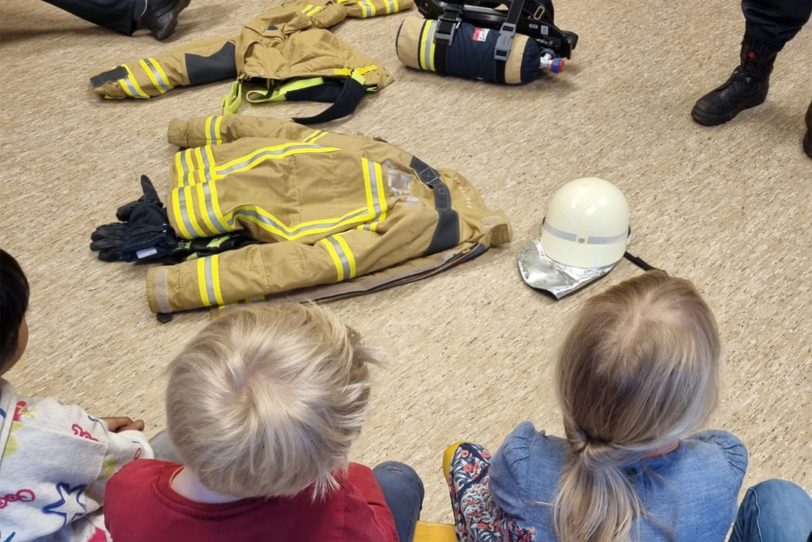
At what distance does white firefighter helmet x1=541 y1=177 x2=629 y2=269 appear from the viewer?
1.68 m

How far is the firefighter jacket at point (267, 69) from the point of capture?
2287mm

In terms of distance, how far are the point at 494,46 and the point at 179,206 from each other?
1074mm

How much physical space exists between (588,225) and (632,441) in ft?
2.92

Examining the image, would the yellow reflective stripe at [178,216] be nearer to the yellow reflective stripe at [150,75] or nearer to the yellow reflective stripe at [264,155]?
the yellow reflective stripe at [264,155]

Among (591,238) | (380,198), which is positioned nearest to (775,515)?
(591,238)

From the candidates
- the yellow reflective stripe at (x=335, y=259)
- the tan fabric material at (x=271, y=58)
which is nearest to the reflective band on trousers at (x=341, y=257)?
the yellow reflective stripe at (x=335, y=259)

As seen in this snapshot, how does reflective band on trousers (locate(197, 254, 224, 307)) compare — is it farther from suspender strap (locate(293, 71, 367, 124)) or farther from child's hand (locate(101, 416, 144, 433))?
suspender strap (locate(293, 71, 367, 124))

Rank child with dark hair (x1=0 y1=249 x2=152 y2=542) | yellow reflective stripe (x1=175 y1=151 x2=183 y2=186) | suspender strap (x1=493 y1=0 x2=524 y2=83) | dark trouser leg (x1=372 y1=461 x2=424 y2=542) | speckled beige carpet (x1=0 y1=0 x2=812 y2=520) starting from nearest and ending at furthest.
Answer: child with dark hair (x1=0 y1=249 x2=152 y2=542) < dark trouser leg (x1=372 y1=461 x2=424 y2=542) < speckled beige carpet (x1=0 y1=0 x2=812 y2=520) < yellow reflective stripe (x1=175 y1=151 x2=183 y2=186) < suspender strap (x1=493 y1=0 x2=524 y2=83)

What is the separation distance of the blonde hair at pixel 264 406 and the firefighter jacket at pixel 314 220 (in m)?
0.84

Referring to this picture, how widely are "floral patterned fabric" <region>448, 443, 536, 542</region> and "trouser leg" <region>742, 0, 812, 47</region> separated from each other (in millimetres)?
1467

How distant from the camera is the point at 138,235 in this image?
1.77m

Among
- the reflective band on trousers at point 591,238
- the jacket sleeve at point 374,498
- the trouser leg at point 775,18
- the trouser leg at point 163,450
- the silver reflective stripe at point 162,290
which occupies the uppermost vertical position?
the trouser leg at point 775,18

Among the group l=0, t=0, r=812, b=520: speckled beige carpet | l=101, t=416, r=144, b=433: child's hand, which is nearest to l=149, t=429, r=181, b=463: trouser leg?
l=101, t=416, r=144, b=433: child's hand

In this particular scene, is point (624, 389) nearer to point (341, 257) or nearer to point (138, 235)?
point (341, 257)
